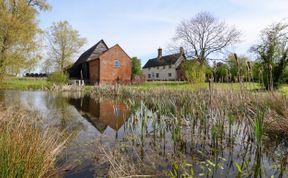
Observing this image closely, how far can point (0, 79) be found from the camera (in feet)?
55.4

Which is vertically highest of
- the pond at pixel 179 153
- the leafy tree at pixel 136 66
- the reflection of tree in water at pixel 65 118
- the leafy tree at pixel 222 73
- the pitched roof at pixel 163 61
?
the pitched roof at pixel 163 61

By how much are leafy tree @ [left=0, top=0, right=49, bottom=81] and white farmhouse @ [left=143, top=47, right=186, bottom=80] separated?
31704 mm

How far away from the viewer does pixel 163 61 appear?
177 ft

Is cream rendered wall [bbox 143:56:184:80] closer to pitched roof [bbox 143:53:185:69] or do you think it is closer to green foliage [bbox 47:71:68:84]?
pitched roof [bbox 143:53:185:69]

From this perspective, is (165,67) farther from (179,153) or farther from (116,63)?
(179,153)

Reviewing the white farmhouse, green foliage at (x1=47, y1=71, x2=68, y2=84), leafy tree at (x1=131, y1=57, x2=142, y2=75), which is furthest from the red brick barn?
the white farmhouse

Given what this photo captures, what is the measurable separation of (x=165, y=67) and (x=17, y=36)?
39579mm

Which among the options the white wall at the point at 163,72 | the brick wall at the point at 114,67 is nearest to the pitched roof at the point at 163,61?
the white wall at the point at 163,72

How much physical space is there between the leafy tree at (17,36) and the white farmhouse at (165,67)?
31.7m

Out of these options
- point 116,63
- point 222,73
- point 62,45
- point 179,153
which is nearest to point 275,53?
point 222,73

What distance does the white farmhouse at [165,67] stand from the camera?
4897 centimetres

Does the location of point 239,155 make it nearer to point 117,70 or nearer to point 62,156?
point 62,156

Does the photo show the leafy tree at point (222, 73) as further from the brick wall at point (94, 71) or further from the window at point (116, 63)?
the brick wall at point (94, 71)

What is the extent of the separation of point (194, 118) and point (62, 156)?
11.7ft
